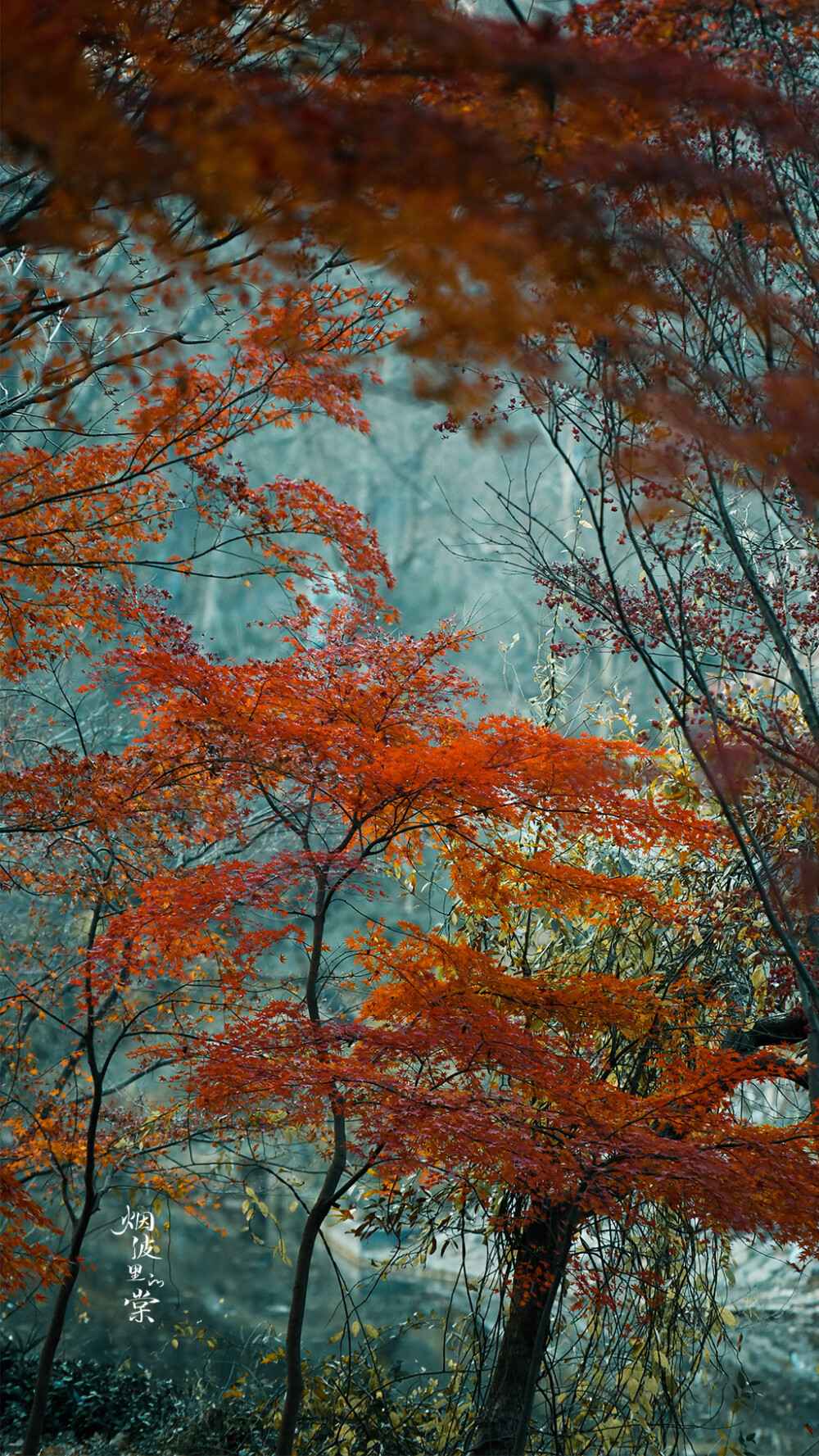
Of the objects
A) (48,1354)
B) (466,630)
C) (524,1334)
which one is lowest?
(48,1354)

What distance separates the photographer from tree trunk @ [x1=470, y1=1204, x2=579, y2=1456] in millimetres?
3906

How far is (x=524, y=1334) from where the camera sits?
4.34 meters

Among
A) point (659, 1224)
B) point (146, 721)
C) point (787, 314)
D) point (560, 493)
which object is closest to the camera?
point (787, 314)

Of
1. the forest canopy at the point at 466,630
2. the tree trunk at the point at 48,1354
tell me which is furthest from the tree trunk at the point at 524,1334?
the tree trunk at the point at 48,1354

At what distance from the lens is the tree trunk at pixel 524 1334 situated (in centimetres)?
391

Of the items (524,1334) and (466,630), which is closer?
(524,1334)

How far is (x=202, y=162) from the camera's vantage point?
1266 mm

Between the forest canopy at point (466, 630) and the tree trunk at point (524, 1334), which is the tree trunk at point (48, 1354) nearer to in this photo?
the forest canopy at point (466, 630)

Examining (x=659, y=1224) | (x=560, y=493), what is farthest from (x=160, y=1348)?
(x=560, y=493)

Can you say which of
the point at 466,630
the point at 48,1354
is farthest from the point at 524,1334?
the point at 466,630

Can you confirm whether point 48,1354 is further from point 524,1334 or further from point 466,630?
point 466,630

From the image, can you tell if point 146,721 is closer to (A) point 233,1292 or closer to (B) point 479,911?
(B) point 479,911

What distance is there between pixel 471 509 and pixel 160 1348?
1468 cm

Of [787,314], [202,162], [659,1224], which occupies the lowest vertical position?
[659,1224]
